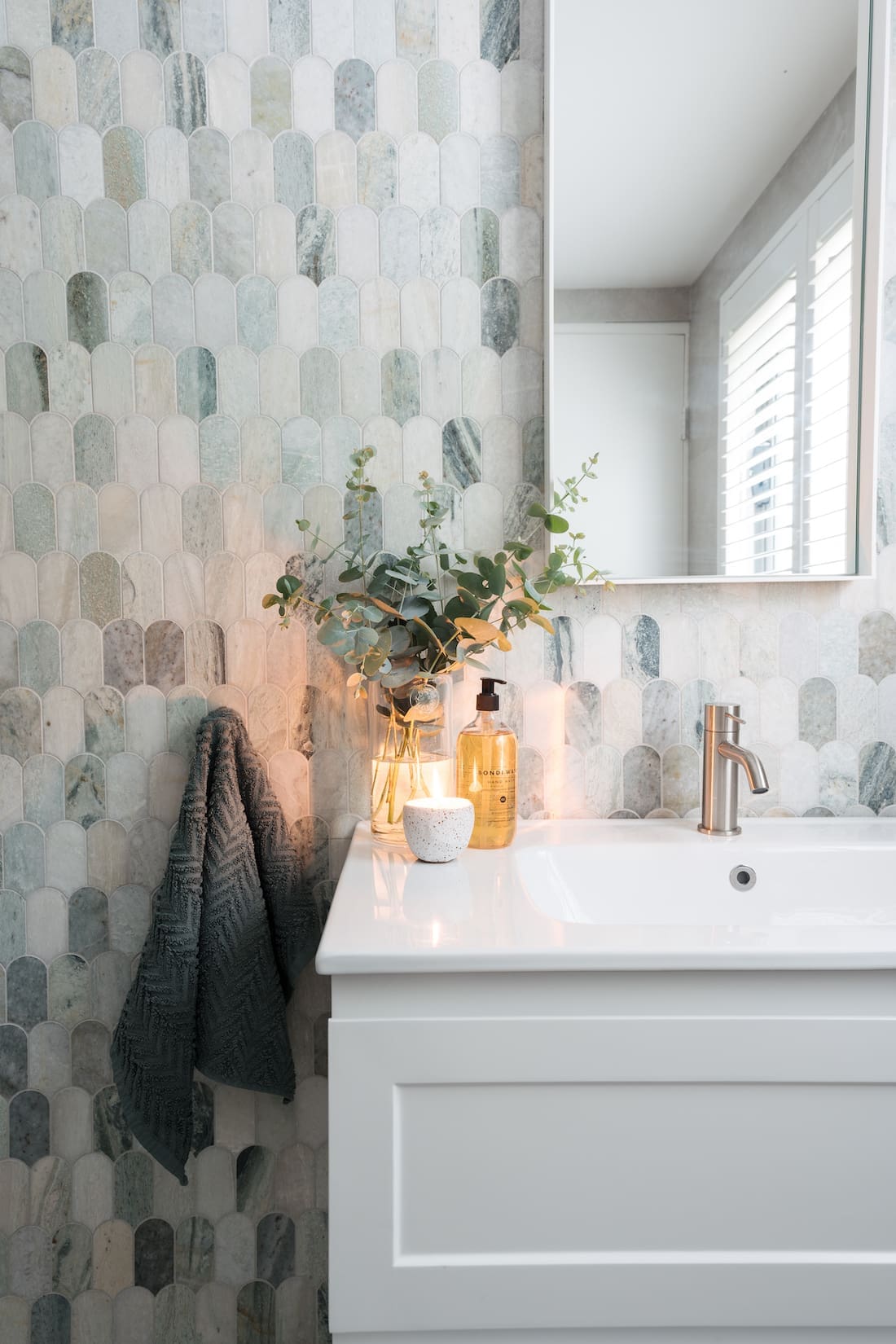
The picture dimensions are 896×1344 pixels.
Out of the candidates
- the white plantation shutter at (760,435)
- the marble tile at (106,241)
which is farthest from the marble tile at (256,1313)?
the marble tile at (106,241)

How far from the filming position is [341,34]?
1138mm

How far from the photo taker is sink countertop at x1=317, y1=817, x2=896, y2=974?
760mm

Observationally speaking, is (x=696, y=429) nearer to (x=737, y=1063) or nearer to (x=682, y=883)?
(x=682, y=883)

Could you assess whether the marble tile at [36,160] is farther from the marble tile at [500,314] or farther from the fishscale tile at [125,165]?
the marble tile at [500,314]

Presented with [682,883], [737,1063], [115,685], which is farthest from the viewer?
[115,685]

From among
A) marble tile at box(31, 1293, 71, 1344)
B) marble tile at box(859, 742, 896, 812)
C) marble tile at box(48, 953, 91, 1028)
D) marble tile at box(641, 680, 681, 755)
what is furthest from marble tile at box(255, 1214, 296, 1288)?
marble tile at box(859, 742, 896, 812)

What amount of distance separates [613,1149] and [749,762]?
1.59 ft

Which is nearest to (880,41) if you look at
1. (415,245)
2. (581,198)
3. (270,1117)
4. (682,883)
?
(581,198)

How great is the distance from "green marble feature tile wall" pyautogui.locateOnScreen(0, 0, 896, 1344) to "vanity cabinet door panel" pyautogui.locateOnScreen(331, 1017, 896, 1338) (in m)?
0.46

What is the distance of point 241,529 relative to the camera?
118 centimetres

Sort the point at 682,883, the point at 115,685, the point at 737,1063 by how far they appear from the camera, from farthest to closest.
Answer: the point at 115,685 < the point at 682,883 < the point at 737,1063

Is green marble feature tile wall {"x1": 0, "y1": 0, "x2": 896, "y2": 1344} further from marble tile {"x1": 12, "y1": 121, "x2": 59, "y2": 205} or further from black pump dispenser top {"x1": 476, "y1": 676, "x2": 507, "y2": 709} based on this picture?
black pump dispenser top {"x1": 476, "y1": 676, "x2": 507, "y2": 709}

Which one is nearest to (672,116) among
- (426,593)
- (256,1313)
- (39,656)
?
(426,593)

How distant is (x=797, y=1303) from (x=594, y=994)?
1.08 ft
